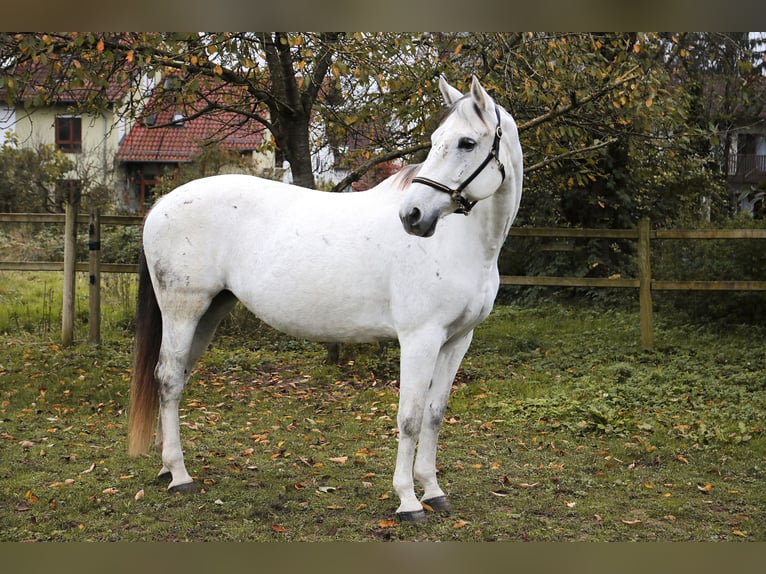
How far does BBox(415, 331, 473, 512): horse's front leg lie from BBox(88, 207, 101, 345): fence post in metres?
5.49

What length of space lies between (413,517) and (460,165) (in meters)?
1.86

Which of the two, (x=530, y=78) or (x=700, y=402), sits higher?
(x=530, y=78)

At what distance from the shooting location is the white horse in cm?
346

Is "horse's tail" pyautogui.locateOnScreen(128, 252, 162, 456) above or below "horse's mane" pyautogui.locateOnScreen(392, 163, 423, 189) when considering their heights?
below

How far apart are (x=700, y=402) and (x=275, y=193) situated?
4.58 meters

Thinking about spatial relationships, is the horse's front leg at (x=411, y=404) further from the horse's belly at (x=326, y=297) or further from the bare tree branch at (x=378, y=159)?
the bare tree branch at (x=378, y=159)

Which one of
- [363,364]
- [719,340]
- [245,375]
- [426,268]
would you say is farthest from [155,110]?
[719,340]

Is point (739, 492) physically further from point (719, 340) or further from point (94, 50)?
point (94, 50)

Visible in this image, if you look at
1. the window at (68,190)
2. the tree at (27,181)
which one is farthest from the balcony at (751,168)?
the tree at (27,181)

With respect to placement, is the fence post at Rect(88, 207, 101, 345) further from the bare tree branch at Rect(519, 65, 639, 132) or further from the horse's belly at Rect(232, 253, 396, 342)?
the bare tree branch at Rect(519, 65, 639, 132)

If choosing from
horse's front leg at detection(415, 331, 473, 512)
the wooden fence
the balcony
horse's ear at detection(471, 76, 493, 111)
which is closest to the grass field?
horse's front leg at detection(415, 331, 473, 512)

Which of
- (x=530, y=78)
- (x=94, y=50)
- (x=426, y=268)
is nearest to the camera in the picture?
(x=426, y=268)

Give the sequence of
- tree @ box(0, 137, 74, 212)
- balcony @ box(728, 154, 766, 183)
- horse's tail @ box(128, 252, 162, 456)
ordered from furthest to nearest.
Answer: balcony @ box(728, 154, 766, 183)
tree @ box(0, 137, 74, 212)
horse's tail @ box(128, 252, 162, 456)

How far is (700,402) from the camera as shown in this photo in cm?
660
